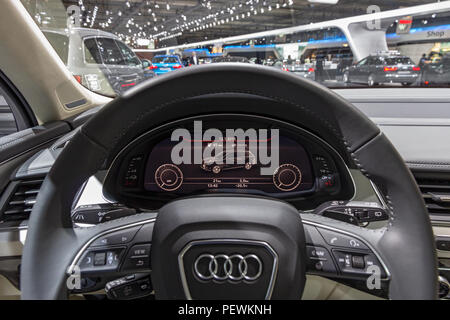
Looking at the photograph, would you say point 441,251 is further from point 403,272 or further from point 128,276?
point 128,276

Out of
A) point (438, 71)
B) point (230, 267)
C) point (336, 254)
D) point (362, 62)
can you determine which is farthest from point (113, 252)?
point (362, 62)

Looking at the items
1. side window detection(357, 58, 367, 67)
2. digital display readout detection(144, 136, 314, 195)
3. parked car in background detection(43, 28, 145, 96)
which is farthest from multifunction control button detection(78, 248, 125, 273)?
side window detection(357, 58, 367, 67)

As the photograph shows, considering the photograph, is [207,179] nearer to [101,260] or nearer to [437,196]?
[101,260]

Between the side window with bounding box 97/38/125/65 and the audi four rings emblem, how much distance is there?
2.33m

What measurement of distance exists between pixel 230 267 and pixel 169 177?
2.31 feet

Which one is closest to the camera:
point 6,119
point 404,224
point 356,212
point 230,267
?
point 404,224

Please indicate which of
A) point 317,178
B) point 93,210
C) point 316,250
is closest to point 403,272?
point 316,250

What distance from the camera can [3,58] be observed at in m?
1.78

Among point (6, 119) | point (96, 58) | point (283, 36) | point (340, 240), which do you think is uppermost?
point (283, 36)

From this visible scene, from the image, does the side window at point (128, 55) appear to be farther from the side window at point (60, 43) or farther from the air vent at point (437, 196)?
the air vent at point (437, 196)

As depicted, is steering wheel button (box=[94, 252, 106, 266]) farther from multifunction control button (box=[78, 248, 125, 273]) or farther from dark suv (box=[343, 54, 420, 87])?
dark suv (box=[343, 54, 420, 87])

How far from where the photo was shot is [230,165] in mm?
1550

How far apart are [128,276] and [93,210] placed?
322 mm

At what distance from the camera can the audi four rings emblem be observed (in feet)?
3.01
